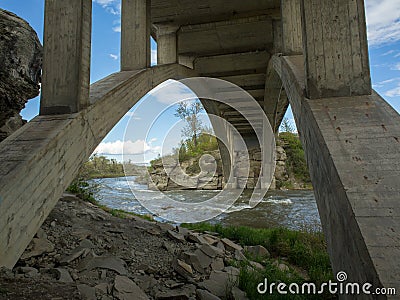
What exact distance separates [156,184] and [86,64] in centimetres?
2923

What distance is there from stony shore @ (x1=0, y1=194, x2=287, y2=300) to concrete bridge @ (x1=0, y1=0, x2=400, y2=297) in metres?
0.47

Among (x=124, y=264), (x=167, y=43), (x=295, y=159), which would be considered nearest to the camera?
(x=124, y=264)

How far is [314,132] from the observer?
2.79m

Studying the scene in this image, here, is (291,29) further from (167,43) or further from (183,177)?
(183,177)

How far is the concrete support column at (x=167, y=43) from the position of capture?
8.30 metres

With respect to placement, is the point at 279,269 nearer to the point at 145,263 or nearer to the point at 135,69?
the point at 145,263

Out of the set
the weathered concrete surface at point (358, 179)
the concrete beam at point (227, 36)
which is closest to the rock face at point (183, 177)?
the concrete beam at point (227, 36)

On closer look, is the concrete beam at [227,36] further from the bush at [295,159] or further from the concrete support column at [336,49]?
the bush at [295,159]

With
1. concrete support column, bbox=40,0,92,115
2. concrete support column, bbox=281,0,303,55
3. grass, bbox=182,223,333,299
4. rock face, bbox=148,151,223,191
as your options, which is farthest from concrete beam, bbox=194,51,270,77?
rock face, bbox=148,151,223,191

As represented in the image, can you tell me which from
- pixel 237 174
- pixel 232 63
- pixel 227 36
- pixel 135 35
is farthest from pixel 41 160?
pixel 237 174

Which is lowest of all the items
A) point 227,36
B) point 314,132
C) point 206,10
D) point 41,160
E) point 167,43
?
point 41,160

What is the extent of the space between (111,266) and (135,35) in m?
4.29

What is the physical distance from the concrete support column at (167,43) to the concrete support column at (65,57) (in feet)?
15.6

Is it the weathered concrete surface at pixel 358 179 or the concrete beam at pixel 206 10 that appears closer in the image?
the weathered concrete surface at pixel 358 179
